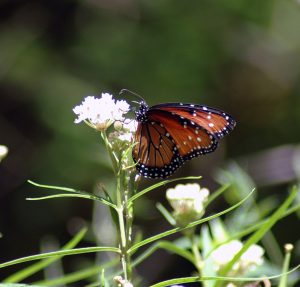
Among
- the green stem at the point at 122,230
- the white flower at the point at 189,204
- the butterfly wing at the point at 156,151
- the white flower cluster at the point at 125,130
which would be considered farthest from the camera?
the butterfly wing at the point at 156,151

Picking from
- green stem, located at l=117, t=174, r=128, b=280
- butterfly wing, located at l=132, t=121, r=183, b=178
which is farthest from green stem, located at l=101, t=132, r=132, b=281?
butterfly wing, located at l=132, t=121, r=183, b=178

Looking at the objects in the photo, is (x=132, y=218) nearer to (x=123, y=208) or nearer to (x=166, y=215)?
(x=123, y=208)

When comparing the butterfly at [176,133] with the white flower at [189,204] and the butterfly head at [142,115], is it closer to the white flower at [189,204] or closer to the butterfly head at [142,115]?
the butterfly head at [142,115]

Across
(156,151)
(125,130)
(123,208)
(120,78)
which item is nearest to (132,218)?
(123,208)

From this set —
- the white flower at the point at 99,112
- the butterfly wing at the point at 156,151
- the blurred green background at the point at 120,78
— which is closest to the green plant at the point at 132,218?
the white flower at the point at 99,112

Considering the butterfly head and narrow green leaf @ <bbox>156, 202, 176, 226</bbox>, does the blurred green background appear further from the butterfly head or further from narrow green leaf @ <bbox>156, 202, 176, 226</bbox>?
narrow green leaf @ <bbox>156, 202, 176, 226</bbox>

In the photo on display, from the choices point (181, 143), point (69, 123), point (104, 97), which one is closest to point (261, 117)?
point (69, 123)
